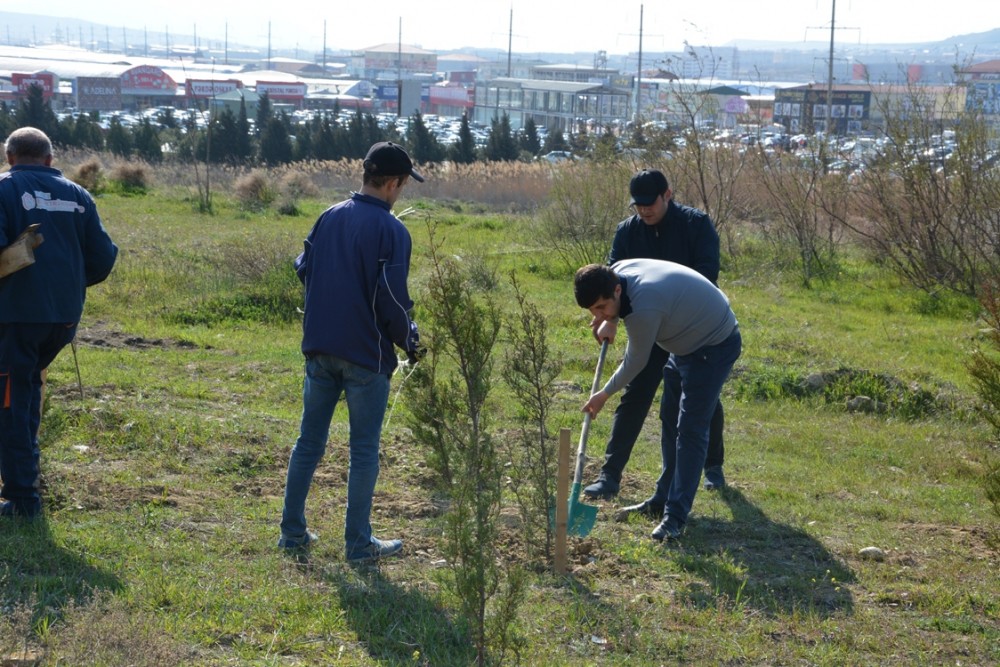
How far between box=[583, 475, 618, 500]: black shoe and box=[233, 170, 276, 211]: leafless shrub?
58.8ft

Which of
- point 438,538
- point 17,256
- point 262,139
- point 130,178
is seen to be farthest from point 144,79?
point 438,538

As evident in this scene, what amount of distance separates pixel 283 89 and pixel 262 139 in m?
37.3

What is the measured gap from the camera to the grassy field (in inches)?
155

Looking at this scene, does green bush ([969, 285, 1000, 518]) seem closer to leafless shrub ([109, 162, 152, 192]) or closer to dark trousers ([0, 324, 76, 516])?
dark trousers ([0, 324, 76, 516])

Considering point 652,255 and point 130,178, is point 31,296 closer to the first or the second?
point 652,255

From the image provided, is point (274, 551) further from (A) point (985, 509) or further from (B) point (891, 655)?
(A) point (985, 509)

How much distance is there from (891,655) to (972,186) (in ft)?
37.1

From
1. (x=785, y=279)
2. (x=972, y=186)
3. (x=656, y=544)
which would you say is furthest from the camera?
(x=785, y=279)

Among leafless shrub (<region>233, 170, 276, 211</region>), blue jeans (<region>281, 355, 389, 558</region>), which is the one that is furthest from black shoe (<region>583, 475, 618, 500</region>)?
leafless shrub (<region>233, 170, 276, 211</region>)

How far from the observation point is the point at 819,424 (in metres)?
8.64

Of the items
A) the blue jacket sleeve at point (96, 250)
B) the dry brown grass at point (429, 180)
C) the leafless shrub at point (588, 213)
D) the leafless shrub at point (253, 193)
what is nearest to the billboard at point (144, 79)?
the dry brown grass at point (429, 180)

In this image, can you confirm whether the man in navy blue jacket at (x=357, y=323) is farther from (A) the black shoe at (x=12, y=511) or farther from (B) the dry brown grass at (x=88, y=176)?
(B) the dry brown grass at (x=88, y=176)

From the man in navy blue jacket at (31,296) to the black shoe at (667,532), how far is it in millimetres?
2989

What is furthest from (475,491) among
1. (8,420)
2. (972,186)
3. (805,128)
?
(805,128)
